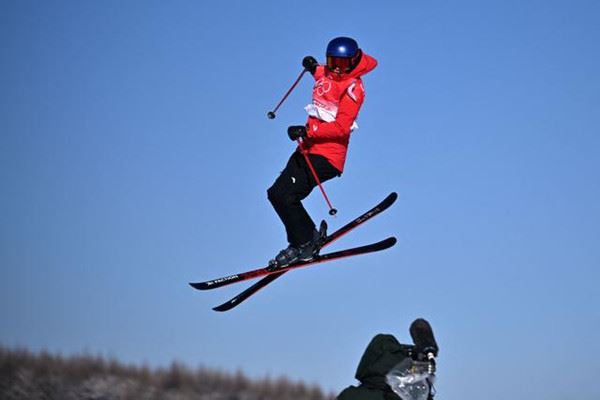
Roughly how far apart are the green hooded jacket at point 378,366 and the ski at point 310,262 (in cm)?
695

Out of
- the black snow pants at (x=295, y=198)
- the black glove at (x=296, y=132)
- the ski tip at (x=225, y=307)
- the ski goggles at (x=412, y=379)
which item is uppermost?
the black glove at (x=296, y=132)

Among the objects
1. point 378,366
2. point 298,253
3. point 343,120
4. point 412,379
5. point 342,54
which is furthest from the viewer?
point 298,253

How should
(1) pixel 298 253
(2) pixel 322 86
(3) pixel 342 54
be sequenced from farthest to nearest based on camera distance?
(1) pixel 298 253 < (2) pixel 322 86 < (3) pixel 342 54

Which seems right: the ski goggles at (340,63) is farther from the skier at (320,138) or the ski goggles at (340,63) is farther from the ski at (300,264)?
the ski at (300,264)

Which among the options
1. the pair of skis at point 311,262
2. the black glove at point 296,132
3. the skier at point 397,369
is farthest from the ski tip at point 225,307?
the skier at point 397,369

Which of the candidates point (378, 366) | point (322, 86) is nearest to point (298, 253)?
point (322, 86)

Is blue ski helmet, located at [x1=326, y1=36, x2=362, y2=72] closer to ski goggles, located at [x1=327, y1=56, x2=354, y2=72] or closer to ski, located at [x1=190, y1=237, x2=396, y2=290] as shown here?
ski goggles, located at [x1=327, y1=56, x2=354, y2=72]

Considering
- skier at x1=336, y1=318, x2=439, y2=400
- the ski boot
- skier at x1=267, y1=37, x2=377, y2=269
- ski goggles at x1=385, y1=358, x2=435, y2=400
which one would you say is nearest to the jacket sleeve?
skier at x1=267, y1=37, x2=377, y2=269

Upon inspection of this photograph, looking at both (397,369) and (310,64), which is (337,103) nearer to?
(310,64)

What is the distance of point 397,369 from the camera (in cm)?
822

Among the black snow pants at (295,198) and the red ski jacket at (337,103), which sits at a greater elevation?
the red ski jacket at (337,103)

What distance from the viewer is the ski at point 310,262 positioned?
1545 cm

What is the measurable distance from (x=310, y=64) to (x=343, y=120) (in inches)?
Result: 40.6

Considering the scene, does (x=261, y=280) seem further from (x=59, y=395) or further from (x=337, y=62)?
(x=59, y=395)
